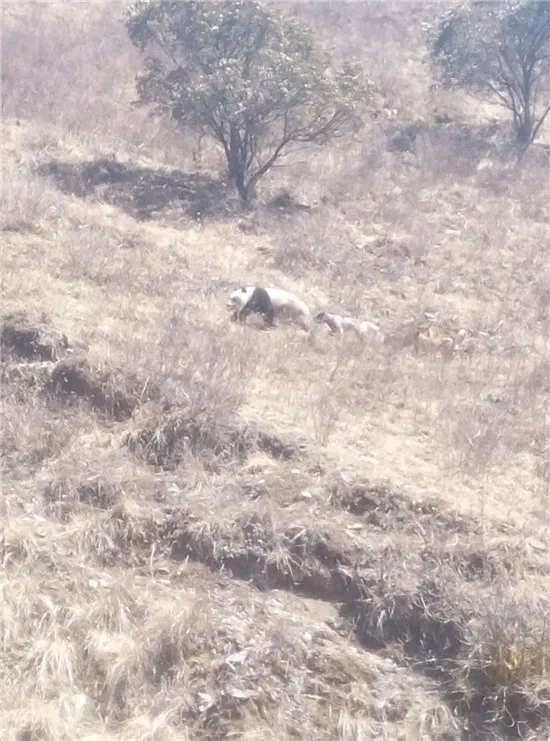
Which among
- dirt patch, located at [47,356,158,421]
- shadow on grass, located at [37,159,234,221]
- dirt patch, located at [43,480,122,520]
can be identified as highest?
shadow on grass, located at [37,159,234,221]

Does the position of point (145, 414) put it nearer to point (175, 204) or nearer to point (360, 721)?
point (360, 721)

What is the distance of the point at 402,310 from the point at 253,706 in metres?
5.55

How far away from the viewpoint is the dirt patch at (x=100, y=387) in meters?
4.96

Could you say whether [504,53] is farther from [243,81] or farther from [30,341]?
[30,341]

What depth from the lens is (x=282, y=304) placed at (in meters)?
7.23

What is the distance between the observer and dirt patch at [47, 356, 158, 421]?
4.96 meters

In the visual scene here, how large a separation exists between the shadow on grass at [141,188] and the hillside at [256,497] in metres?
0.77

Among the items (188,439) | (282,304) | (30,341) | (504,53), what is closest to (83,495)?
(188,439)

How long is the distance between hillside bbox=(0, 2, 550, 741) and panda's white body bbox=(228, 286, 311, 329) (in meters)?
0.31

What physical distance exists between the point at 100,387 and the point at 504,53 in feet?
41.0

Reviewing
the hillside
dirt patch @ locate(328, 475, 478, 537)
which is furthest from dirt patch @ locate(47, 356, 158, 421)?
dirt patch @ locate(328, 475, 478, 537)

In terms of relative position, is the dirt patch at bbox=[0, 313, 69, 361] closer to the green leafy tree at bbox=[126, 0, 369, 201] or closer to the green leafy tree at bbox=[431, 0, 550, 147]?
the green leafy tree at bbox=[126, 0, 369, 201]

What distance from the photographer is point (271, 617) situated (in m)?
3.79

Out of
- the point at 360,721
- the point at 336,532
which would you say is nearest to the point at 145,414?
the point at 336,532
